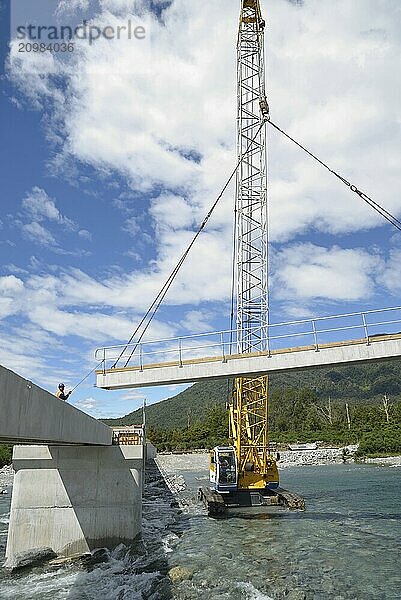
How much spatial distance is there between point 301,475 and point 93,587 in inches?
1592

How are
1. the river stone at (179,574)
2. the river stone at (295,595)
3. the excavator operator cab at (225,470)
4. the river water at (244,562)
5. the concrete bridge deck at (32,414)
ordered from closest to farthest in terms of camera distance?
the concrete bridge deck at (32,414), the river stone at (295,595), the river water at (244,562), the river stone at (179,574), the excavator operator cab at (225,470)

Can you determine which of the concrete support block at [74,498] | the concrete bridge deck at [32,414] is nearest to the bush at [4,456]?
the concrete support block at [74,498]

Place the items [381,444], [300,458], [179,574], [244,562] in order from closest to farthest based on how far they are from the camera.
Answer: [179,574] < [244,562] < [300,458] < [381,444]

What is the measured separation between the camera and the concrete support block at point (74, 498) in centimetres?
1805

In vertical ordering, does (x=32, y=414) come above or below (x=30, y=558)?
above

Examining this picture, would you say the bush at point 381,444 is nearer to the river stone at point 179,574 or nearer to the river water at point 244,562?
the river water at point 244,562

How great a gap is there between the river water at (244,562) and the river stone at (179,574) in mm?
106

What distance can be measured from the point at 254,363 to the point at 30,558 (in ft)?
33.8

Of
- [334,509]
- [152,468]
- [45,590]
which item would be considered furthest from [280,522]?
[152,468]

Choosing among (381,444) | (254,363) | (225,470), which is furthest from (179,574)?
(381,444)

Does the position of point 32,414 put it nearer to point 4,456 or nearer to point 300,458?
point 4,456

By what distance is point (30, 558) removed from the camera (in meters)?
17.5

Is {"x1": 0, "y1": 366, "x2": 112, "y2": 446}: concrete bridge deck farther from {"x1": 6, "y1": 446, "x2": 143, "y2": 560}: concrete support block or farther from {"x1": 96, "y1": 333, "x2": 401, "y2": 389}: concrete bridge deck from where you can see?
{"x1": 96, "y1": 333, "x2": 401, "y2": 389}: concrete bridge deck

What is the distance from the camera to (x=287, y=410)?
123438 mm
